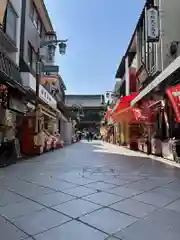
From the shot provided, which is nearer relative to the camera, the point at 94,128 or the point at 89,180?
the point at 89,180

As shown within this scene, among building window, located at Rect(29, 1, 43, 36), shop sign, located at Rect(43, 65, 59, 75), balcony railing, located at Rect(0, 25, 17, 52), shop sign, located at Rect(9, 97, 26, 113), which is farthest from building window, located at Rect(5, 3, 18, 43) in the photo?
shop sign, located at Rect(43, 65, 59, 75)

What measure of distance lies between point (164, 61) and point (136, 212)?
11512mm

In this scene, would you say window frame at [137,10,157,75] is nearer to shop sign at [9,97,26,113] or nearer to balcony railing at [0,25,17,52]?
balcony railing at [0,25,17,52]

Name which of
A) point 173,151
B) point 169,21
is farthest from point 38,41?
point 173,151

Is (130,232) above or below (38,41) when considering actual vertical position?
below

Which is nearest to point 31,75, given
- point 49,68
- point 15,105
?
point 15,105

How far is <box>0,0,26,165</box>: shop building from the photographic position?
903cm

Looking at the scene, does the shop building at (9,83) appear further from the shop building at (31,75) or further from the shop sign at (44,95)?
the shop sign at (44,95)

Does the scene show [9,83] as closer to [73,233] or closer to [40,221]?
[40,221]

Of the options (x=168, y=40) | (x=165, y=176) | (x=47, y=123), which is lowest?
(x=165, y=176)

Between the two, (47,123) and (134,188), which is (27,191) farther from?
(47,123)

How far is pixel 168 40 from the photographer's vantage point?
45.3 feet

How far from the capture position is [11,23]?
12164 millimetres

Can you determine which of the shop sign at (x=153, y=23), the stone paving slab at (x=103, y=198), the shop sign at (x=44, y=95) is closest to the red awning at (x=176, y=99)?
the stone paving slab at (x=103, y=198)
